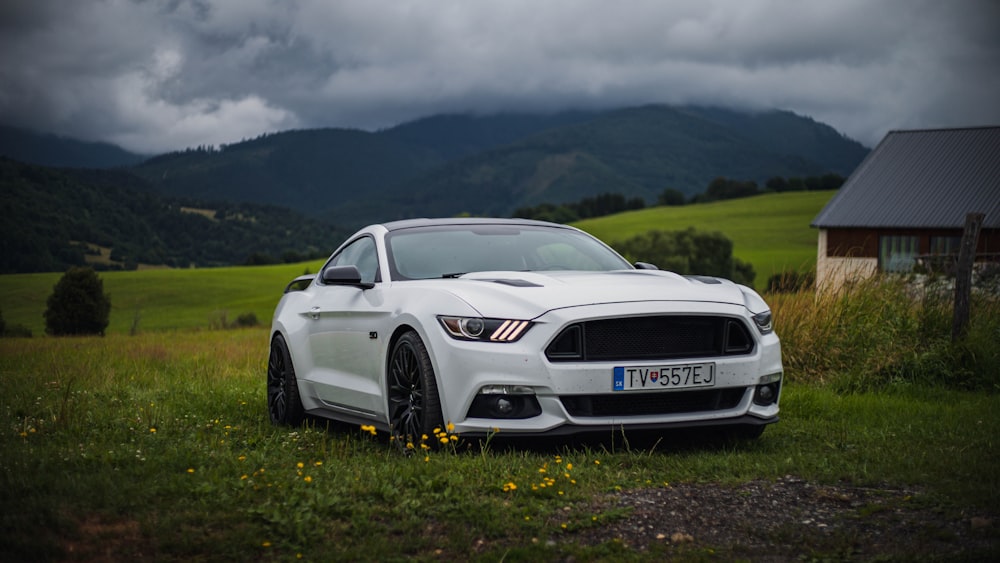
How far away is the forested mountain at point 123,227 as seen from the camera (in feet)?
272

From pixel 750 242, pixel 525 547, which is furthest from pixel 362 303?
pixel 750 242

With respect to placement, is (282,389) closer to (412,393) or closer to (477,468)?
(412,393)

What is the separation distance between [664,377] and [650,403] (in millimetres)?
216

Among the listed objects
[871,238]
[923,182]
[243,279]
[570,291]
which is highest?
[923,182]

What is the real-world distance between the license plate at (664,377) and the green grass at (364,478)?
40 cm

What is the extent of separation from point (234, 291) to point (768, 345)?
82.0 meters

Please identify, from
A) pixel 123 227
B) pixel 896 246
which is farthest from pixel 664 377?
pixel 123 227

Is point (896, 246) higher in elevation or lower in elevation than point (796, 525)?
higher

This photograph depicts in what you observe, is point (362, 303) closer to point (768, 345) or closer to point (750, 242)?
point (768, 345)

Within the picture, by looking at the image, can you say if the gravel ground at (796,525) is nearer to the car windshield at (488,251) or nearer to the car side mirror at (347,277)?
the car windshield at (488,251)

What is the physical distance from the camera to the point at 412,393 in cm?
619

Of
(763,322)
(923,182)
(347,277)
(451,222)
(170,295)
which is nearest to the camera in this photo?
(763,322)

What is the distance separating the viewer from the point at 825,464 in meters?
5.86

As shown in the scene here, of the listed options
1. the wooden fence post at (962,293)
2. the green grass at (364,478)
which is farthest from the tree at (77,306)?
the wooden fence post at (962,293)
